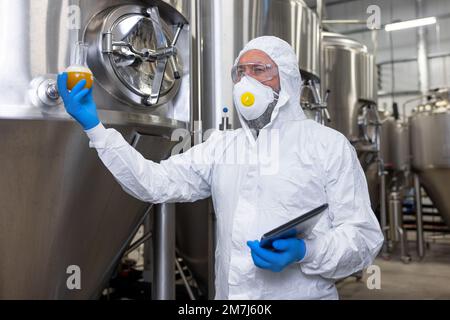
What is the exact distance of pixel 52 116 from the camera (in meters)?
1.07

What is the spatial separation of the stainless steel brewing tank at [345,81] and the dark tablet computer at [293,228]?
2.37 m

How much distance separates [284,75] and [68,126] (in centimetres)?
56

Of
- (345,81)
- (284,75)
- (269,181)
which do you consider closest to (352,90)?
(345,81)

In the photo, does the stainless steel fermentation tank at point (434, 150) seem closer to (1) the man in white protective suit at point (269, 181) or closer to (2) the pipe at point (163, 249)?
(2) the pipe at point (163, 249)

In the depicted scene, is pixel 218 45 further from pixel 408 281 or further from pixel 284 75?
pixel 408 281

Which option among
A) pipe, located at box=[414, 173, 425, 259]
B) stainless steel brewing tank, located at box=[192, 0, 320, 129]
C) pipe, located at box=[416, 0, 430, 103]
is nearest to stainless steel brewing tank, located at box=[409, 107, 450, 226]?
pipe, located at box=[414, 173, 425, 259]

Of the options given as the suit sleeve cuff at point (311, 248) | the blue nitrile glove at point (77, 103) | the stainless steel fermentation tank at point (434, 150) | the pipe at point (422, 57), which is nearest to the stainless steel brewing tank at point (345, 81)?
the stainless steel fermentation tank at point (434, 150)

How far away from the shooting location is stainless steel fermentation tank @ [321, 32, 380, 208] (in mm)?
3309

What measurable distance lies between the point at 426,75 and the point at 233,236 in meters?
7.87

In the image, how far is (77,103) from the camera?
99cm

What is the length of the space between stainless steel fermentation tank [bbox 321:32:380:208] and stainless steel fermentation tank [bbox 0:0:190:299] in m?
2.02

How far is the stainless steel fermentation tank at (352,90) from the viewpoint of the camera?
3.31 metres

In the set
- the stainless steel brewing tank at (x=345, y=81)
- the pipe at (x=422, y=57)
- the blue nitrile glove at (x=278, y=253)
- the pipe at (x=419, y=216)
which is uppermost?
the pipe at (x=422, y=57)
